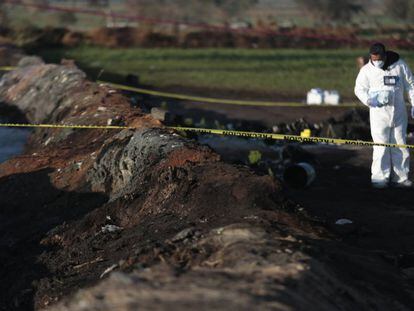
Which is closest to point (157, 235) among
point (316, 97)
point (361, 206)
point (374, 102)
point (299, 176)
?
point (361, 206)

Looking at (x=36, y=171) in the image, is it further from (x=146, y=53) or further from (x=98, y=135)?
(x=146, y=53)

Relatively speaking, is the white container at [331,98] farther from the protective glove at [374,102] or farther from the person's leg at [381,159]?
the protective glove at [374,102]

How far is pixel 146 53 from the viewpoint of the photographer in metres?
34.6

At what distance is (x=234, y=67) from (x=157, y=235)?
22453mm

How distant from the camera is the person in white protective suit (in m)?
12.9

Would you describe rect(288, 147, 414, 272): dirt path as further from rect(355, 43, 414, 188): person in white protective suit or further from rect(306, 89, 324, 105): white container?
rect(306, 89, 324, 105): white container

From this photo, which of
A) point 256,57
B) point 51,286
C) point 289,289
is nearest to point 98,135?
point 51,286

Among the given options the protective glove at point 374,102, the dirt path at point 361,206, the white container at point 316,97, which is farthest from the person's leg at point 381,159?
the white container at point 316,97

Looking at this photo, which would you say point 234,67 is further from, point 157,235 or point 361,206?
point 157,235

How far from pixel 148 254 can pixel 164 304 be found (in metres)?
1.44

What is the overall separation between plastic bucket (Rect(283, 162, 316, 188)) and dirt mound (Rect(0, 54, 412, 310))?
207 cm

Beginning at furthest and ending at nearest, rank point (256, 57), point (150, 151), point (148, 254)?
point (256, 57) → point (150, 151) → point (148, 254)

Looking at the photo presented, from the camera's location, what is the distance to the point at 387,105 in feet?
42.5

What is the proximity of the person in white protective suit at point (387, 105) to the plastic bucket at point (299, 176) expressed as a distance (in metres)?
0.97
